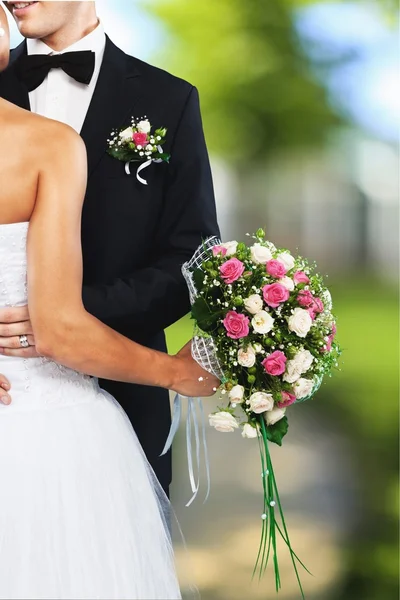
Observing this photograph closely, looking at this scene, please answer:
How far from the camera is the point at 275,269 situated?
2162mm

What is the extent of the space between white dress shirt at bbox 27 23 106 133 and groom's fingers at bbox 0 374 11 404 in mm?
964

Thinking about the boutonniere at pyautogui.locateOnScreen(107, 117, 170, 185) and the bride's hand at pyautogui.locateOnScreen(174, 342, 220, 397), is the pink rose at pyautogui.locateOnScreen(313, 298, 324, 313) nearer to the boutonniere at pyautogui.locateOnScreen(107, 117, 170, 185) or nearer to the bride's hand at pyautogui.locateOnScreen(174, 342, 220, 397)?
the bride's hand at pyautogui.locateOnScreen(174, 342, 220, 397)

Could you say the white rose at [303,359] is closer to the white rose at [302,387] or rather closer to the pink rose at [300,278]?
the white rose at [302,387]

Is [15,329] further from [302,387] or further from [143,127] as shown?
[143,127]

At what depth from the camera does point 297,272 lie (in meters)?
2.23

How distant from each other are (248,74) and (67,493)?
195 inches

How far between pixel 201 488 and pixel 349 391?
1.16 m

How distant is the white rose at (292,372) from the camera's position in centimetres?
212

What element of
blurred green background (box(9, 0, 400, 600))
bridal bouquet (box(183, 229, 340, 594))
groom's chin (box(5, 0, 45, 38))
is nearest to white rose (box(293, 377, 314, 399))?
bridal bouquet (box(183, 229, 340, 594))

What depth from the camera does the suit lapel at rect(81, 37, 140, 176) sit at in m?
2.57

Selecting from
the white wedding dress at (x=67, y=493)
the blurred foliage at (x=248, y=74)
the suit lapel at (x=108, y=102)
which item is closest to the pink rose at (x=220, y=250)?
the white wedding dress at (x=67, y=493)

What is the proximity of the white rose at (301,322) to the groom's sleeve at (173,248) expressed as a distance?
0.48m

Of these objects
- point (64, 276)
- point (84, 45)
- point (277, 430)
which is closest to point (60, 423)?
point (64, 276)

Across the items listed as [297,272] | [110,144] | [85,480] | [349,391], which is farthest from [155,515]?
[349,391]
